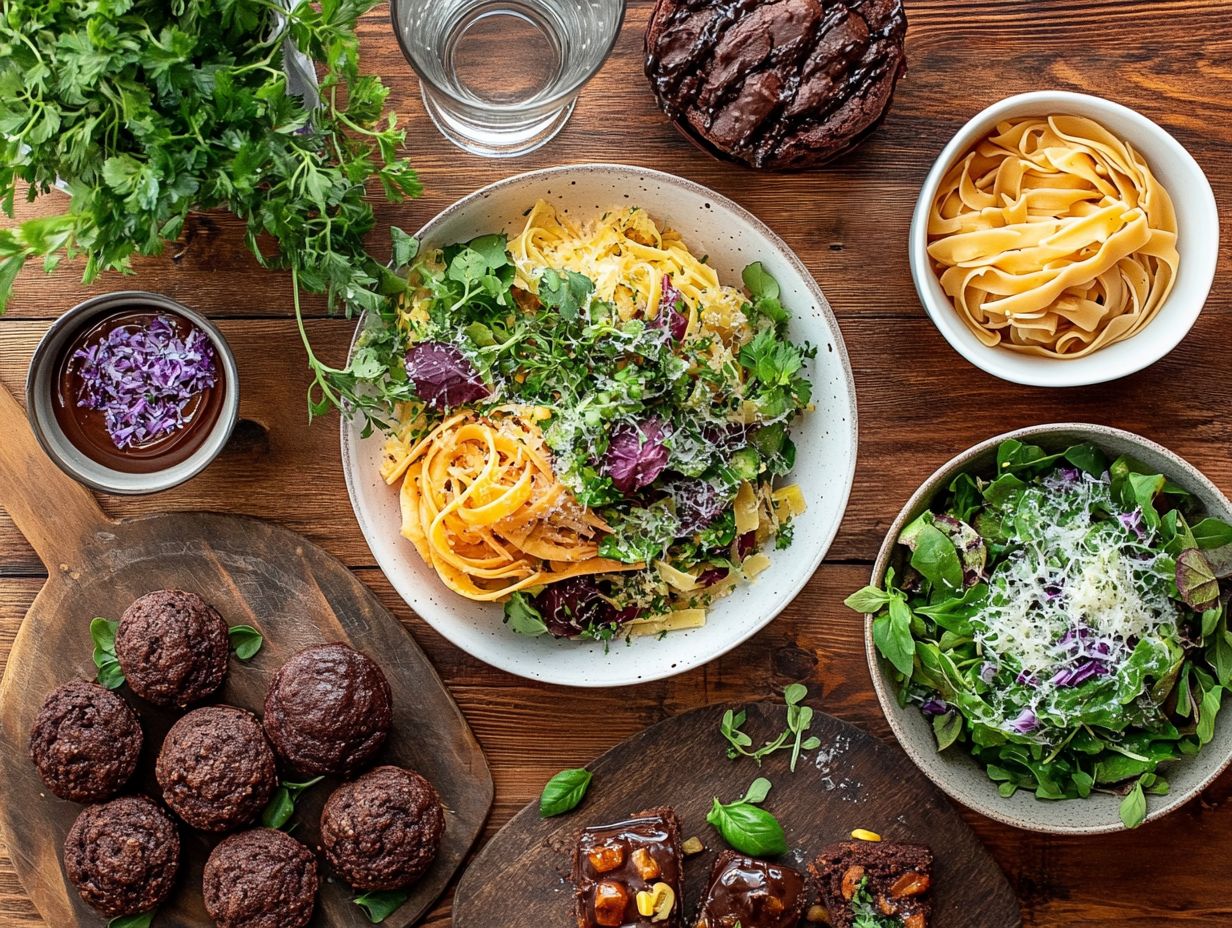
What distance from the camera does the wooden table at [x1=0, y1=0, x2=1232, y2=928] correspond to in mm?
3295

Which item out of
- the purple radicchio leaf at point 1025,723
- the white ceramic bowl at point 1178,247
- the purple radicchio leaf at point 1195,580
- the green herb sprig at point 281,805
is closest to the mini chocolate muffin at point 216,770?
the green herb sprig at point 281,805

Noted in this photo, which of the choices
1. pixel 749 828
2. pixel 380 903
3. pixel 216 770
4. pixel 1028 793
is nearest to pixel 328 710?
pixel 216 770

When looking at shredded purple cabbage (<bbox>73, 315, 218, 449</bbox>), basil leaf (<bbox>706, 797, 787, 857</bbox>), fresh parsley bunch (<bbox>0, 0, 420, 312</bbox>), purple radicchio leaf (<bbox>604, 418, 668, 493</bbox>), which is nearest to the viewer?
fresh parsley bunch (<bbox>0, 0, 420, 312</bbox>)

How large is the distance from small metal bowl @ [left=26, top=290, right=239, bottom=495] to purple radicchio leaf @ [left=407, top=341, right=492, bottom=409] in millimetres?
583

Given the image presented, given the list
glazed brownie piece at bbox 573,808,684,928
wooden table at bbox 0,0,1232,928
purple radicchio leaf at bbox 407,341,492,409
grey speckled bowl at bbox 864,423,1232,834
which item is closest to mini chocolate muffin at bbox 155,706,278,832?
wooden table at bbox 0,0,1232,928

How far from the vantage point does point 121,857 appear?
10.3 feet

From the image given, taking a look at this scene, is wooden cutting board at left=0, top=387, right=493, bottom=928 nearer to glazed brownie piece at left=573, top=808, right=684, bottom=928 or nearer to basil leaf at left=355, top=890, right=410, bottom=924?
basil leaf at left=355, top=890, right=410, bottom=924

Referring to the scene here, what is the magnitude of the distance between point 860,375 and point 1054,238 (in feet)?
2.19

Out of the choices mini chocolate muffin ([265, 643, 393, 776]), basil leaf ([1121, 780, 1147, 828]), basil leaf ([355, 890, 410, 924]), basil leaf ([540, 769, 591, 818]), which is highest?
mini chocolate muffin ([265, 643, 393, 776])

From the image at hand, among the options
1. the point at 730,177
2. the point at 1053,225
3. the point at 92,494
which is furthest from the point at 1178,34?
the point at 92,494

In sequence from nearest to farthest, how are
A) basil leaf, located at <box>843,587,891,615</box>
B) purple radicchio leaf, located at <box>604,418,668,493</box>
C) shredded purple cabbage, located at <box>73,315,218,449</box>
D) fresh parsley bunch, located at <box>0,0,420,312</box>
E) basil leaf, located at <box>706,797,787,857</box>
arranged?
fresh parsley bunch, located at <box>0,0,420,312</box> < purple radicchio leaf, located at <box>604,418,668,493</box> < basil leaf, located at <box>843,587,891,615</box> < shredded purple cabbage, located at <box>73,315,218,449</box> < basil leaf, located at <box>706,797,787,857</box>

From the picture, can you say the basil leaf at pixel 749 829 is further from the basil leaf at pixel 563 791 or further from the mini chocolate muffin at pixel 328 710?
the mini chocolate muffin at pixel 328 710

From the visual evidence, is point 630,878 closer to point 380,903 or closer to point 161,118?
point 380,903

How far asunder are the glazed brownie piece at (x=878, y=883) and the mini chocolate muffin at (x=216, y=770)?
1.70 m
